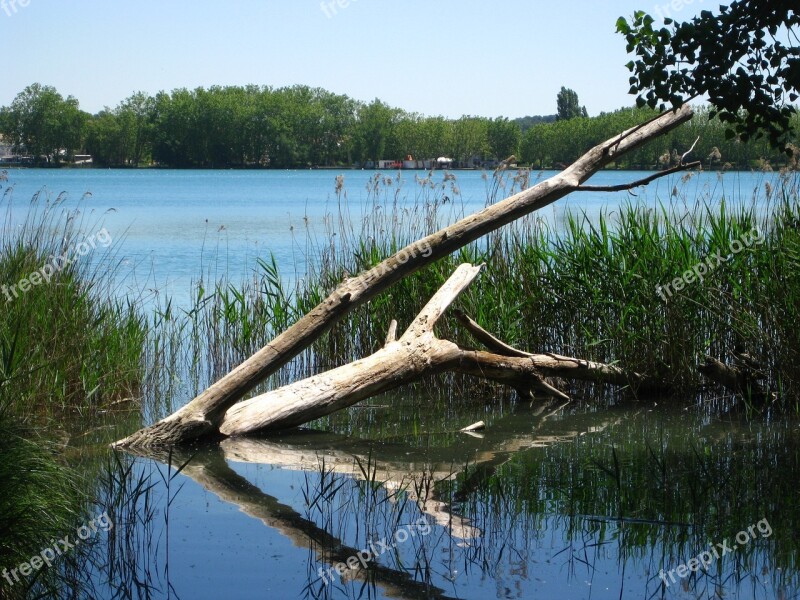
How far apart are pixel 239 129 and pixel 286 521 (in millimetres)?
78670

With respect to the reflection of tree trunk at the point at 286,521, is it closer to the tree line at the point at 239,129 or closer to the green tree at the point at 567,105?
the tree line at the point at 239,129

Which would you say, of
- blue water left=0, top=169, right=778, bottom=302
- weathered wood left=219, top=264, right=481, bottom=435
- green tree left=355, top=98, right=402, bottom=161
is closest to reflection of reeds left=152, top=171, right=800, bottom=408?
blue water left=0, top=169, right=778, bottom=302

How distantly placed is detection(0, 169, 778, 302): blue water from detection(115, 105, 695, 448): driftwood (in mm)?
1481

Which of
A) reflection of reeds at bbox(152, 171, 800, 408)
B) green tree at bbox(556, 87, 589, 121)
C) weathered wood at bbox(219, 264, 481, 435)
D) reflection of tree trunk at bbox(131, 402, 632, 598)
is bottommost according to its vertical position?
reflection of tree trunk at bbox(131, 402, 632, 598)

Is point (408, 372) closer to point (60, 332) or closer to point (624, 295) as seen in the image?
point (624, 295)

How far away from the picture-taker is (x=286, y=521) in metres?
4.73

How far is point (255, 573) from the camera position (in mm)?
4059

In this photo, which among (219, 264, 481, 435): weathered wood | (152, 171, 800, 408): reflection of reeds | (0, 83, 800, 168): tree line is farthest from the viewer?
(0, 83, 800, 168): tree line

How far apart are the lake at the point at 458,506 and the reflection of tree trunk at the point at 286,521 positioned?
12 millimetres

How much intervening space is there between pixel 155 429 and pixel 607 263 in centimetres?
395

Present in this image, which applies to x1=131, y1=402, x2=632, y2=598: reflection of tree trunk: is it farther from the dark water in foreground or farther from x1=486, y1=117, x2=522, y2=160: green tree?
x1=486, y1=117, x2=522, y2=160: green tree

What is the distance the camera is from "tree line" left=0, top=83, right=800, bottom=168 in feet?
204

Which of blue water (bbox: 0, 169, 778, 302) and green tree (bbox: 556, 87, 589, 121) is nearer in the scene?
blue water (bbox: 0, 169, 778, 302)

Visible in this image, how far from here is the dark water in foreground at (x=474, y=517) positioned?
12.9ft
